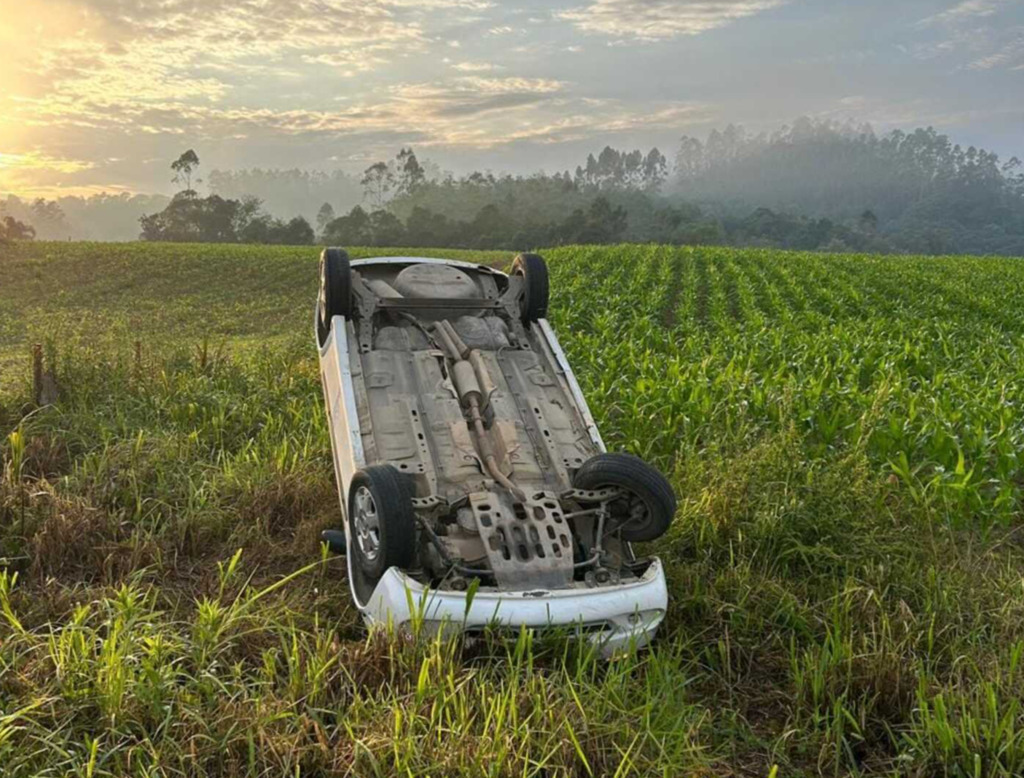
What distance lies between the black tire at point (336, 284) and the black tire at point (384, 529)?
1758 mm

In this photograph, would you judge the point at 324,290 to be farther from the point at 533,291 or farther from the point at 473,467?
the point at 473,467

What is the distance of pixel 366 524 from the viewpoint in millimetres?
3740

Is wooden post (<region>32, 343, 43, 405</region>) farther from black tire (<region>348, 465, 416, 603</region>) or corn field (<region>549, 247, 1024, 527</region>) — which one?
corn field (<region>549, 247, 1024, 527</region>)

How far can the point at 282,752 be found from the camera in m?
2.60

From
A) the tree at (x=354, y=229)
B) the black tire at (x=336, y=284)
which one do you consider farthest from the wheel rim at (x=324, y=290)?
the tree at (x=354, y=229)

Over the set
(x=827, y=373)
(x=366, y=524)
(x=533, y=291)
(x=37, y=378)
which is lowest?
(x=827, y=373)

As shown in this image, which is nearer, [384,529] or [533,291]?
[384,529]

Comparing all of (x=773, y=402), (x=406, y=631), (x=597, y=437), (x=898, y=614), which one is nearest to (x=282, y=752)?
(x=406, y=631)

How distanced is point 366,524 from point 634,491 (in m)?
1.37

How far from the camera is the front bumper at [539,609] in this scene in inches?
124

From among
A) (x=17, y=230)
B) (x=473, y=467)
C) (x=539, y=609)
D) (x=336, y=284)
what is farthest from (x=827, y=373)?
(x=17, y=230)

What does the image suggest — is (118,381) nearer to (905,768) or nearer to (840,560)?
(840,560)

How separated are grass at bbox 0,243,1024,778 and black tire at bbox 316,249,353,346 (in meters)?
1.05

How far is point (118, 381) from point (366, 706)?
5.07 metres
